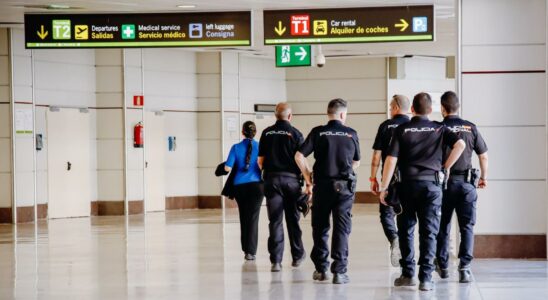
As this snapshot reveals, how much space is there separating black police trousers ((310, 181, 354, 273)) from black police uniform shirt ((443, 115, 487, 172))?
1037 millimetres

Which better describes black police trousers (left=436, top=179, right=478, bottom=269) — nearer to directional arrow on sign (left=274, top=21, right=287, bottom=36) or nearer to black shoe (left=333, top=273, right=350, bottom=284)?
black shoe (left=333, top=273, right=350, bottom=284)

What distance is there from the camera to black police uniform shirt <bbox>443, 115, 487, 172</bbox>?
9.72 m

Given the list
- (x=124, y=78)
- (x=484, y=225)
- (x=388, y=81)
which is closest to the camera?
(x=484, y=225)

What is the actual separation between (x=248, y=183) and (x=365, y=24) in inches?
162

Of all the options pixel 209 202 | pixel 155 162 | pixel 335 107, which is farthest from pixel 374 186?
pixel 209 202

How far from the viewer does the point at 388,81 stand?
84.3ft

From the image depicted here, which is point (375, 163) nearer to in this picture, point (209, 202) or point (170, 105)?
point (170, 105)

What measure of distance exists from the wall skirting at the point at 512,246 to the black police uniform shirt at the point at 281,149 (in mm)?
2459

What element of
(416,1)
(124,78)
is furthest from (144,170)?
(416,1)

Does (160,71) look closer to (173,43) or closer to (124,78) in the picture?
(124,78)

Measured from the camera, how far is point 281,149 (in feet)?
34.9

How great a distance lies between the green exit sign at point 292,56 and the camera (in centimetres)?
1944

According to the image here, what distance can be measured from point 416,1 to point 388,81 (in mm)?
10498

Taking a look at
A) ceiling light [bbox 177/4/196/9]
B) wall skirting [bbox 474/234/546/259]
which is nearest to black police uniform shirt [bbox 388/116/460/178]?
wall skirting [bbox 474/234/546/259]
